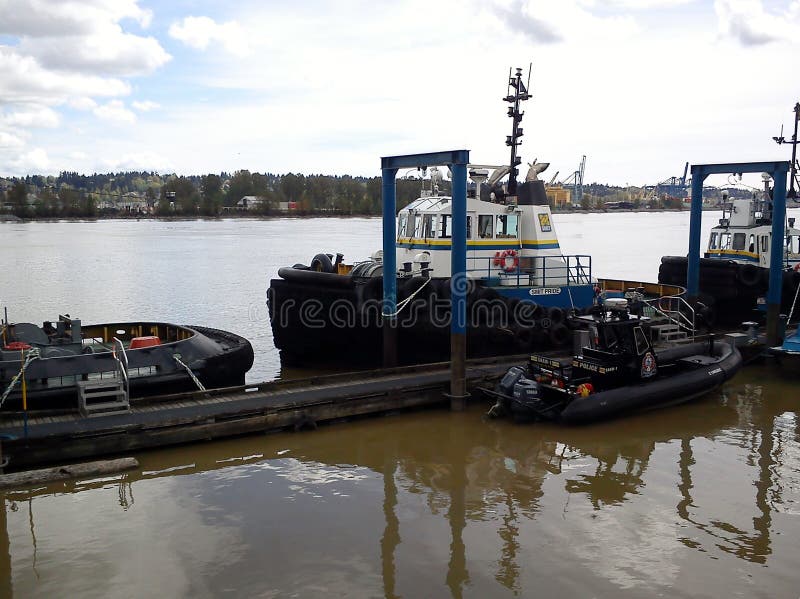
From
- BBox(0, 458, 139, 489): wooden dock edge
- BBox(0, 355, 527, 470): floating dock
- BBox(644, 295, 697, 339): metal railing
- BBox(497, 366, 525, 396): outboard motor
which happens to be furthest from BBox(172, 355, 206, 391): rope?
BBox(644, 295, 697, 339): metal railing

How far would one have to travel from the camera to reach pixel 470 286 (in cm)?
1362

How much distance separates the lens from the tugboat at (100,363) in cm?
1027

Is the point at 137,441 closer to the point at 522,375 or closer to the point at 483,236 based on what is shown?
the point at 522,375

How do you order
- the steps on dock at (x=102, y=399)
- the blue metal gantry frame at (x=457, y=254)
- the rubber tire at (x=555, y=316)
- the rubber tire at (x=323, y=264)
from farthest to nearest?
the rubber tire at (x=323, y=264)
the rubber tire at (x=555, y=316)
the blue metal gantry frame at (x=457, y=254)
the steps on dock at (x=102, y=399)

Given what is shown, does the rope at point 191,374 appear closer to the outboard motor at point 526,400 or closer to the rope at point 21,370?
the rope at point 21,370

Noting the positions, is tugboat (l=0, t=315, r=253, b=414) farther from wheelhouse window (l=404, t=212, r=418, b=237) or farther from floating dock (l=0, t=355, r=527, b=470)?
wheelhouse window (l=404, t=212, r=418, b=237)

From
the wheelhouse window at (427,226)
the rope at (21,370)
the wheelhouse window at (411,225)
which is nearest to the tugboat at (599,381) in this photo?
the wheelhouse window at (427,226)

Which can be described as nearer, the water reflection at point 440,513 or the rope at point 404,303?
the water reflection at point 440,513

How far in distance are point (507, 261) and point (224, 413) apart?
7175mm

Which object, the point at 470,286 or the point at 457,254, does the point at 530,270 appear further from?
the point at 457,254

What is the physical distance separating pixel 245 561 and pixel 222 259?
141 ft

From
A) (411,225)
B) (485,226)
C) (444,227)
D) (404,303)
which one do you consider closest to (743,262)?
(485,226)

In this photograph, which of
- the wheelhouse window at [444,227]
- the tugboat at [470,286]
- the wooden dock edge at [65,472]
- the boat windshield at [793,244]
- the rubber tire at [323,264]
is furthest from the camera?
the boat windshield at [793,244]

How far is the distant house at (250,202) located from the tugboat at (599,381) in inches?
4344
